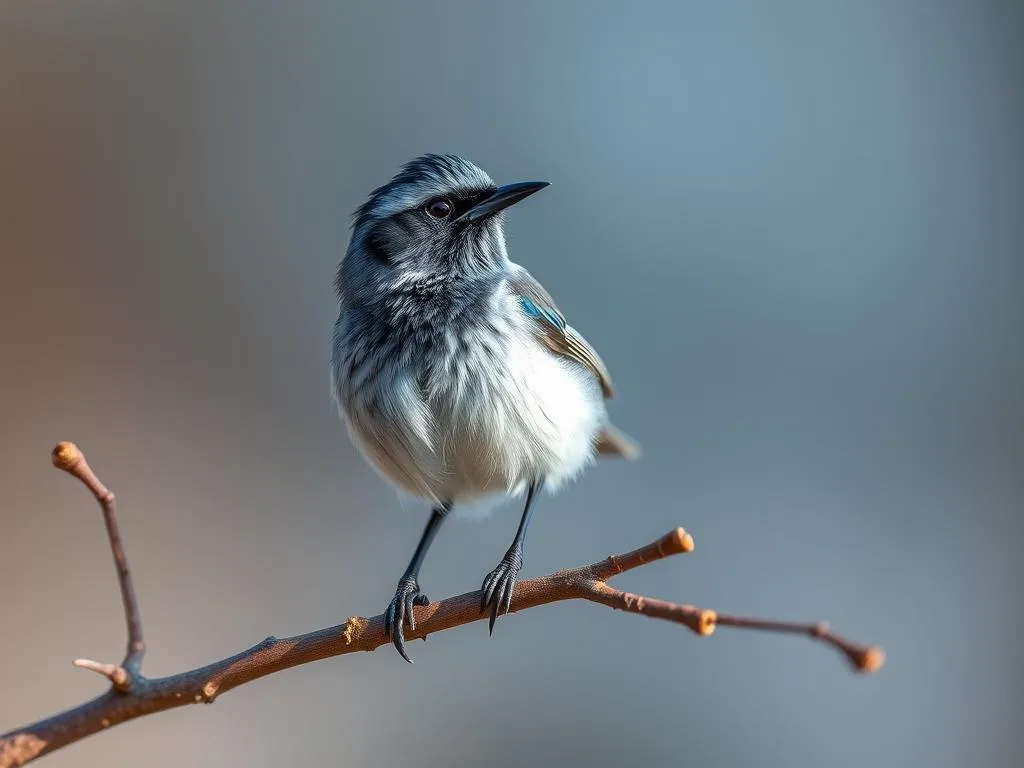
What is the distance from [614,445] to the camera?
12.7 feet

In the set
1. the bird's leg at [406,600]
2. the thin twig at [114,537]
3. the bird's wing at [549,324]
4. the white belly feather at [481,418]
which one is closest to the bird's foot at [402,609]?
the bird's leg at [406,600]

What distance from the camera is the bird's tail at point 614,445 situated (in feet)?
12.6

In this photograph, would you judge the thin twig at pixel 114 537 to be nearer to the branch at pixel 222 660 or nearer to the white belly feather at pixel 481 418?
the branch at pixel 222 660

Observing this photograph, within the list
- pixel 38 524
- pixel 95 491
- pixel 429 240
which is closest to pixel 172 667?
pixel 38 524

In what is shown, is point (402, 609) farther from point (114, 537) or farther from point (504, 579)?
point (114, 537)

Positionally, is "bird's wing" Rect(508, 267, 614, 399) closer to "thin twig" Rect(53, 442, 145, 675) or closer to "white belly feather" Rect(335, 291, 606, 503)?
"white belly feather" Rect(335, 291, 606, 503)

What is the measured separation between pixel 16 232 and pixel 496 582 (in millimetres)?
4756

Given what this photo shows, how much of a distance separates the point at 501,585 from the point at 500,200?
1323 millimetres

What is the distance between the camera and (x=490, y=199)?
3.21 meters

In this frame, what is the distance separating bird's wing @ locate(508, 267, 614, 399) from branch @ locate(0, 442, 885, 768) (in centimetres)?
133

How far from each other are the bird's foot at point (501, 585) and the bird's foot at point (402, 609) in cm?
21

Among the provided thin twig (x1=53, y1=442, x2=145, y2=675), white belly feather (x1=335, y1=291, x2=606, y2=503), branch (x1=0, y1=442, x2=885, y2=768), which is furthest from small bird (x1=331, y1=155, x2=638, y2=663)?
thin twig (x1=53, y1=442, x2=145, y2=675)

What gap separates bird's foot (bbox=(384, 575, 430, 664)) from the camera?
2.54 m

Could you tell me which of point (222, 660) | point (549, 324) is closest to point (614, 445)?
point (549, 324)
